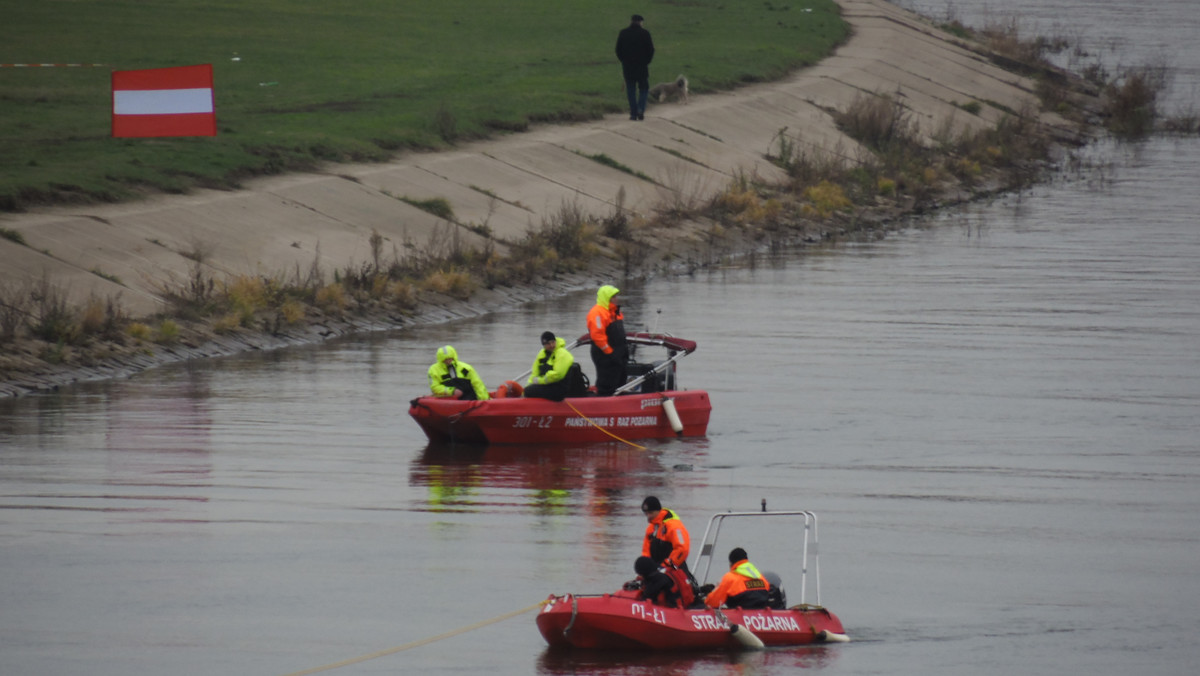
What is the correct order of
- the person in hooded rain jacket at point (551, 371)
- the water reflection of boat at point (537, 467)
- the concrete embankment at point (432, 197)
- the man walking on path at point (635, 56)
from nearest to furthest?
the water reflection of boat at point (537, 467) → the person in hooded rain jacket at point (551, 371) → the concrete embankment at point (432, 197) → the man walking on path at point (635, 56)

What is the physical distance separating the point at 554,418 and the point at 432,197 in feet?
53.7

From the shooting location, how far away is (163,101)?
3538 centimetres

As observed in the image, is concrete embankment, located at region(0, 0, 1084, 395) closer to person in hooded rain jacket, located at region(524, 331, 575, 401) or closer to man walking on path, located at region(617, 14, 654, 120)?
man walking on path, located at region(617, 14, 654, 120)

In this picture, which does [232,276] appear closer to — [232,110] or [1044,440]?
[232,110]

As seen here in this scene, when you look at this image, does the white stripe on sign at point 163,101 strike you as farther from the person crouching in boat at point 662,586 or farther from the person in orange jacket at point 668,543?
the person crouching in boat at point 662,586

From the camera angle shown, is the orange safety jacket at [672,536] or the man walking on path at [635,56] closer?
the orange safety jacket at [672,536]

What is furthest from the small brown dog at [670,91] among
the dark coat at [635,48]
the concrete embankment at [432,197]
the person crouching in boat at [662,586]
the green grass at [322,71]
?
the person crouching in boat at [662,586]

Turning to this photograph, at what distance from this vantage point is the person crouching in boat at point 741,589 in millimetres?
14930

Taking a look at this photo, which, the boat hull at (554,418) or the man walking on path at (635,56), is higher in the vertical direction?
the man walking on path at (635,56)

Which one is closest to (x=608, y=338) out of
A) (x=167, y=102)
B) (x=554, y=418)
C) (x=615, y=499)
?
(x=554, y=418)

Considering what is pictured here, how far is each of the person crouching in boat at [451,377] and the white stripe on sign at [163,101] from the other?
46.9 feet

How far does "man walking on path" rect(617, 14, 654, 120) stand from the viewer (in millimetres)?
42719

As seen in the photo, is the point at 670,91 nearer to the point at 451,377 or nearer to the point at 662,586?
the point at 451,377

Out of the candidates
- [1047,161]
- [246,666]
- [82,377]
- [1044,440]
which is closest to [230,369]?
[82,377]
